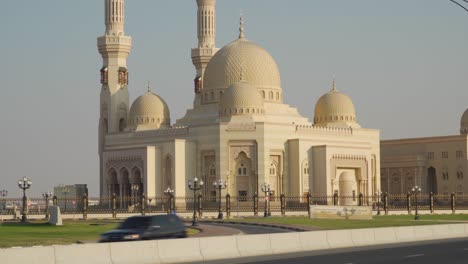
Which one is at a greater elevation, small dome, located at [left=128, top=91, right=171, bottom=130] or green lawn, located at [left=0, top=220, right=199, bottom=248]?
small dome, located at [left=128, top=91, right=171, bottom=130]

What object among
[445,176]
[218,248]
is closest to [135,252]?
[218,248]

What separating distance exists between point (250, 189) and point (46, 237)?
5479 cm

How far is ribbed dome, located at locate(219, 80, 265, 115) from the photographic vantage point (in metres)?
101

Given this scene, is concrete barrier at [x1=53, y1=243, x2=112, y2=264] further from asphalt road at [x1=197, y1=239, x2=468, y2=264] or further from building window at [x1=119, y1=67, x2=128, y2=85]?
building window at [x1=119, y1=67, x2=128, y2=85]

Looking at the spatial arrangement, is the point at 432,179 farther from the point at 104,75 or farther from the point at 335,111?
the point at 104,75

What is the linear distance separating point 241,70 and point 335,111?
12.6 meters

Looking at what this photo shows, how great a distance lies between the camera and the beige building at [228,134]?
99.1m

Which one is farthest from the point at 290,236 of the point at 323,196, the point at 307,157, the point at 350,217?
the point at 307,157

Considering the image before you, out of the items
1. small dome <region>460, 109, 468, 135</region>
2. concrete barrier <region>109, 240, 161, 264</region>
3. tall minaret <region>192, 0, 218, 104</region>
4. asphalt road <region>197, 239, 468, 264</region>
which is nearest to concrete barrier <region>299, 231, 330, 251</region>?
asphalt road <region>197, 239, 468, 264</region>

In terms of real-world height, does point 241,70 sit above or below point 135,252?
Answer: above

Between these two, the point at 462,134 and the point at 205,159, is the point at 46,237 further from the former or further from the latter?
the point at 462,134

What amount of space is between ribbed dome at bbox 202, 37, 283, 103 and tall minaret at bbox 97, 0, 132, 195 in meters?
10.0

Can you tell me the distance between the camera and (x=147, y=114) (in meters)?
111

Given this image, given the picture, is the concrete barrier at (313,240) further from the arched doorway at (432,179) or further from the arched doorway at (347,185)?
the arched doorway at (432,179)
